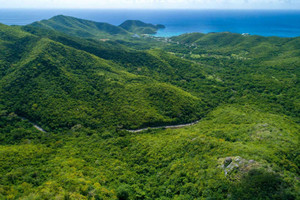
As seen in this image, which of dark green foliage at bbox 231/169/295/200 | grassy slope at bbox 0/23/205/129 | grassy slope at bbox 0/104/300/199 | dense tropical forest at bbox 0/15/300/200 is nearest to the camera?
dark green foliage at bbox 231/169/295/200

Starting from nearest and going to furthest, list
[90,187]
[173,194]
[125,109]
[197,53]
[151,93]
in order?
[90,187] < [173,194] < [125,109] < [151,93] < [197,53]

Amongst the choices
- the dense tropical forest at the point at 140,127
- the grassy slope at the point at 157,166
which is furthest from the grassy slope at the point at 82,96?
the grassy slope at the point at 157,166

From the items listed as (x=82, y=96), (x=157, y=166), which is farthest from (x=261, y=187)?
Answer: (x=82, y=96)

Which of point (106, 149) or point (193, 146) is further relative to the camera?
point (106, 149)

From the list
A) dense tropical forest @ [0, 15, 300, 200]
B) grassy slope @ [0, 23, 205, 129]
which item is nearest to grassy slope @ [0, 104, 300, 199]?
dense tropical forest @ [0, 15, 300, 200]

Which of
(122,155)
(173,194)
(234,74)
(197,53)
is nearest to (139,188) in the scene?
(173,194)

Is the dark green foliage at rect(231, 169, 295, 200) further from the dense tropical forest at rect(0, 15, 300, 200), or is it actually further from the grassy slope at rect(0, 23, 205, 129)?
the grassy slope at rect(0, 23, 205, 129)

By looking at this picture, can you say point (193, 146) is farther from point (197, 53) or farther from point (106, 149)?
point (197, 53)

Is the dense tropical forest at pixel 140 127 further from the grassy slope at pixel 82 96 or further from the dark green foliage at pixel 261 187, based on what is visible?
the grassy slope at pixel 82 96
